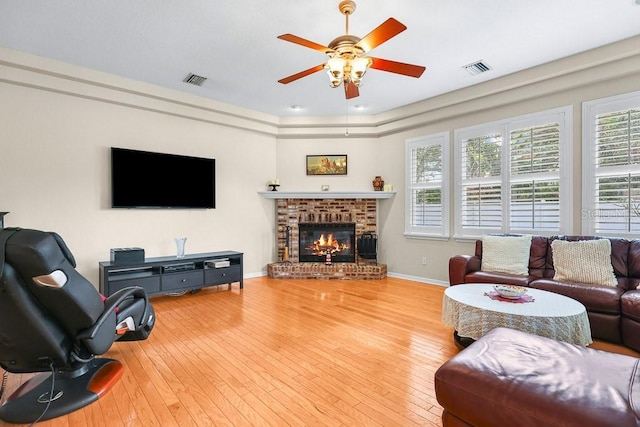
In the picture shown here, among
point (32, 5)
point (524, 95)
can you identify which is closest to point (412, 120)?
point (524, 95)

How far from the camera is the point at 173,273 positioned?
4.43 m

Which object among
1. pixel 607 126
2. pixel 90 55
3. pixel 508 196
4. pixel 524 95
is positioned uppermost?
pixel 90 55

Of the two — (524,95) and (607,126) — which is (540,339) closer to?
(607,126)

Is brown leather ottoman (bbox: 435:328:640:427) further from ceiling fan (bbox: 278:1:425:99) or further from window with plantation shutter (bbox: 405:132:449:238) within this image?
window with plantation shutter (bbox: 405:132:449:238)

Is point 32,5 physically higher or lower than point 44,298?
higher

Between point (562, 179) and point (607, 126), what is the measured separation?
28.1 inches

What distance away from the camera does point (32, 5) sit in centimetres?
286

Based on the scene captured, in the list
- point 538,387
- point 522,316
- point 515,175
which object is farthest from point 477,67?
point 538,387

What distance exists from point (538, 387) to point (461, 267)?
9.16 ft

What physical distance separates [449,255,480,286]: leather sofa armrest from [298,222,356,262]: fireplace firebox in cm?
231

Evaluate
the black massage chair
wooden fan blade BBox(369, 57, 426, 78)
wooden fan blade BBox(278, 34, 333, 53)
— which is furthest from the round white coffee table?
the black massage chair

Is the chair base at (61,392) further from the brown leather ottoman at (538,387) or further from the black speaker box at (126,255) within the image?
the brown leather ottoman at (538,387)

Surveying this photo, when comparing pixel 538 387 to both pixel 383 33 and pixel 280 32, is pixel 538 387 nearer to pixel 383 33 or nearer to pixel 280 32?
pixel 383 33

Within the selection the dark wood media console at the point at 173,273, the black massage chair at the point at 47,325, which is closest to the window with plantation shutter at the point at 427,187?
the dark wood media console at the point at 173,273
